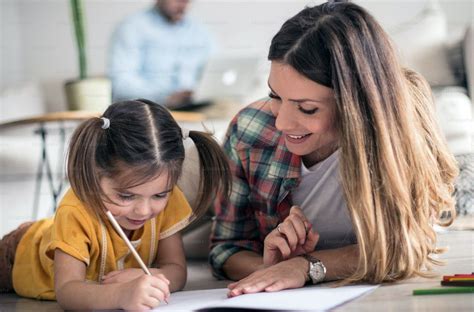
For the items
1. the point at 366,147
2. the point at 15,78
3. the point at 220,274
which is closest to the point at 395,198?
the point at 366,147

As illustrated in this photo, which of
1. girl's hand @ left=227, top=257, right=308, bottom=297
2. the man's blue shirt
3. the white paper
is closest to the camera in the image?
the white paper

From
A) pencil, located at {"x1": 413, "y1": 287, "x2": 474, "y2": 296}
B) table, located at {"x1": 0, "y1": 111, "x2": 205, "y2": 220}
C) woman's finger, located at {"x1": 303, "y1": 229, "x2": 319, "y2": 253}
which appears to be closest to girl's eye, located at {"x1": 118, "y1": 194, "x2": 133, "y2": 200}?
woman's finger, located at {"x1": 303, "y1": 229, "x2": 319, "y2": 253}

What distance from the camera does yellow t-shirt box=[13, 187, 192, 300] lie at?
1.01 metres

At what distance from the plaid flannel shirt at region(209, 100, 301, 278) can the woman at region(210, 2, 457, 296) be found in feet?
0.20

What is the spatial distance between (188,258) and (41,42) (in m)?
0.84

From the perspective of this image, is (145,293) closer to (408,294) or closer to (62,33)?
(408,294)

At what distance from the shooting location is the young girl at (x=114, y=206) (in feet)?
3.24

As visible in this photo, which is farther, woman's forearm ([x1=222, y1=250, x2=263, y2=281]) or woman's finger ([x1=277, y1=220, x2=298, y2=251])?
woman's forearm ([x1=222, y1=250, x2=263, y2=281])

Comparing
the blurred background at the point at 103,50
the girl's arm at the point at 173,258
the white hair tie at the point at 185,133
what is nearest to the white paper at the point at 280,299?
the girl's arm at the point at 173,258

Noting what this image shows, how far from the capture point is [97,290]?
0.92m

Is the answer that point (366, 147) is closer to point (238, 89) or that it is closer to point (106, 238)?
point (106, 238)

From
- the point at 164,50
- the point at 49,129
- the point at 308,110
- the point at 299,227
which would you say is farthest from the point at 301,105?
the point at 164,50

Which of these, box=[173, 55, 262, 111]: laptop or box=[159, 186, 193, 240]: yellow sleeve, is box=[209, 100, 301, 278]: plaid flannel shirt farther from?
box=[173, 55, 262, 111]: laptop

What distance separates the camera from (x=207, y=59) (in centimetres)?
219
